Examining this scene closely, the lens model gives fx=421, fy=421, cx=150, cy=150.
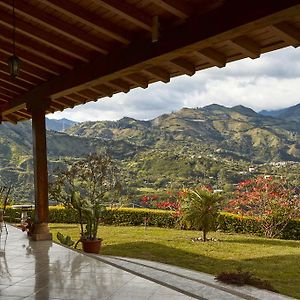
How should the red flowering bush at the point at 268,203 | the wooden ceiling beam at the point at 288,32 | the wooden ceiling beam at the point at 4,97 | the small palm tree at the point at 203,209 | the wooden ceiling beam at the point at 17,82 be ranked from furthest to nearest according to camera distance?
the red flowering bush at the point at 268,203 < the small palm tree at the point at 203,209 < the wooden ceiling beam at the point at 4,97 < the wooden ceiling beam at the point at 17,82 < the wooden ceiling beam at the point at 288,32

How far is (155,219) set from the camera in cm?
1548

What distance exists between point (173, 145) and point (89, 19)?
8738cm

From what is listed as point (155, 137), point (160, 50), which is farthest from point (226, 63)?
point (155, 137)

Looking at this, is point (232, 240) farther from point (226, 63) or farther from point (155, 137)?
point (155, 137)

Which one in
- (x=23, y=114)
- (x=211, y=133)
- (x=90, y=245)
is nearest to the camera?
(x=90, y=245)

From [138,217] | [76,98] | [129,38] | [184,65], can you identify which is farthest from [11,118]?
[184,65]

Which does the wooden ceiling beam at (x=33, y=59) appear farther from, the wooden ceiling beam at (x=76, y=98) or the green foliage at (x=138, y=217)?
the green foliage at (x=138, y=217)

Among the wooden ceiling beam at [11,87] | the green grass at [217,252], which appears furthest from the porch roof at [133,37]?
the green grass at [217,252]

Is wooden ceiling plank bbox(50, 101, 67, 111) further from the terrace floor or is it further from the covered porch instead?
the terrace floor

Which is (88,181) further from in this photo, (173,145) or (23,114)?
(173,145)

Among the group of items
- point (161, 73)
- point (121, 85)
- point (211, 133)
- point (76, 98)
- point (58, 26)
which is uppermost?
point (211, 133)

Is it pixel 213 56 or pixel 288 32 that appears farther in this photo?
pixel 213 56

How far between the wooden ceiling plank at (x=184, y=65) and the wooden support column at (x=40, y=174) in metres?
3.60

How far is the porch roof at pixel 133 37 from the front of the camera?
12.0 feet
